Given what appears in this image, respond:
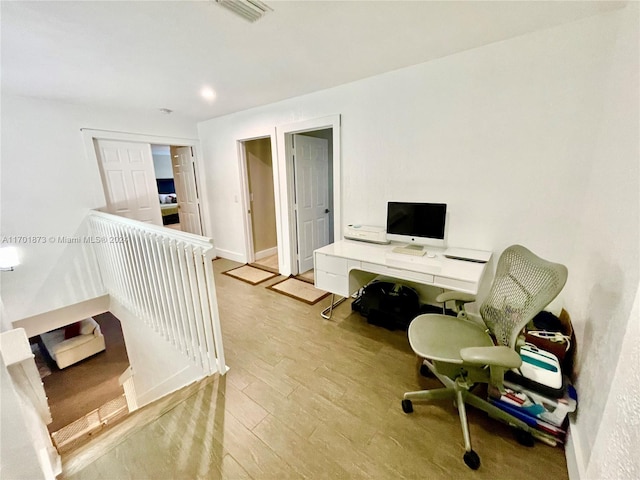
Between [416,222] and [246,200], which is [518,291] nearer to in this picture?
[416,222]

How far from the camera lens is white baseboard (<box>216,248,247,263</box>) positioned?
4.21 meters

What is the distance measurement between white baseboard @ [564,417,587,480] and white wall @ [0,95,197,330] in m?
4.41

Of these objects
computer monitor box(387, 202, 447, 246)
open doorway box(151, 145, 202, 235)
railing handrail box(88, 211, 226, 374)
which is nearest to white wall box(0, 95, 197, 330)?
railing handrail box(88, 211, 226, 374)

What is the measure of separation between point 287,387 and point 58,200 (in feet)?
11.1

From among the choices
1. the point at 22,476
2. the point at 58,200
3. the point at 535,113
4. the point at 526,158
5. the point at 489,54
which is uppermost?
the point at 489,54

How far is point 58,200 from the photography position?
2951mm

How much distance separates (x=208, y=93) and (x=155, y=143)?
5.05ft

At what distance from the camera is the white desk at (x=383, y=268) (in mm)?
1768

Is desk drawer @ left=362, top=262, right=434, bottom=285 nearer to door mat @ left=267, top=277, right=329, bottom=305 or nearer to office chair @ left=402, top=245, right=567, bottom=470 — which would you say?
office chair @ left=402, top=245, right=567, bottom=470

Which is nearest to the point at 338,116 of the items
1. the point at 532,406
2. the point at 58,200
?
the point at 532,406

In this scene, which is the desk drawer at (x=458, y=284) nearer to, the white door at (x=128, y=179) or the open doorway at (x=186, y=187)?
the white door at (x=128, y=179)

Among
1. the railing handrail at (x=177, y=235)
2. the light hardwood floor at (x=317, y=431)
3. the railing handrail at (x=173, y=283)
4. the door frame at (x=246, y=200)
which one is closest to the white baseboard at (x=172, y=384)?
the railing handrail at (x=173, y=283)

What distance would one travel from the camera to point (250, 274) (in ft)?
12.3

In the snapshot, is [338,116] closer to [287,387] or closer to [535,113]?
[535,113]
